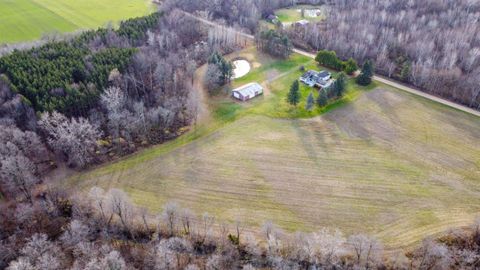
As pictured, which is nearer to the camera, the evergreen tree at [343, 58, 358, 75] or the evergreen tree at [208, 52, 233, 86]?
the evergreen tree at [208, 52, 233, 86]

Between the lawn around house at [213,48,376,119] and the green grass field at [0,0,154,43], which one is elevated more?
the green grass field at [0,0,154,43]

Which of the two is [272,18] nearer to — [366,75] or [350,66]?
[350,66]

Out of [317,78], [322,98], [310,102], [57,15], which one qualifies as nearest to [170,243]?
[310,102]

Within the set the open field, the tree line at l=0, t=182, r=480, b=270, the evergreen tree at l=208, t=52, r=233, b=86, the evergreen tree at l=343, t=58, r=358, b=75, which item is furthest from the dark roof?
the tree line at l=0, t=182, r=480, b=270

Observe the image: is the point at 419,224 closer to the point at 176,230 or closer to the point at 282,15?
the point at 176,230

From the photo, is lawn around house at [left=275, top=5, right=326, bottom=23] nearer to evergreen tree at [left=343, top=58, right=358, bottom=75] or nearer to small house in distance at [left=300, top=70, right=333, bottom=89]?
evergreen tree at [left=343, top=58, right=358, bottom=75]

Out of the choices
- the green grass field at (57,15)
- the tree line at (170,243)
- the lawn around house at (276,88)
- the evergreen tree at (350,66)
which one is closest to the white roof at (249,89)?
the lawn around house at (276,88)
